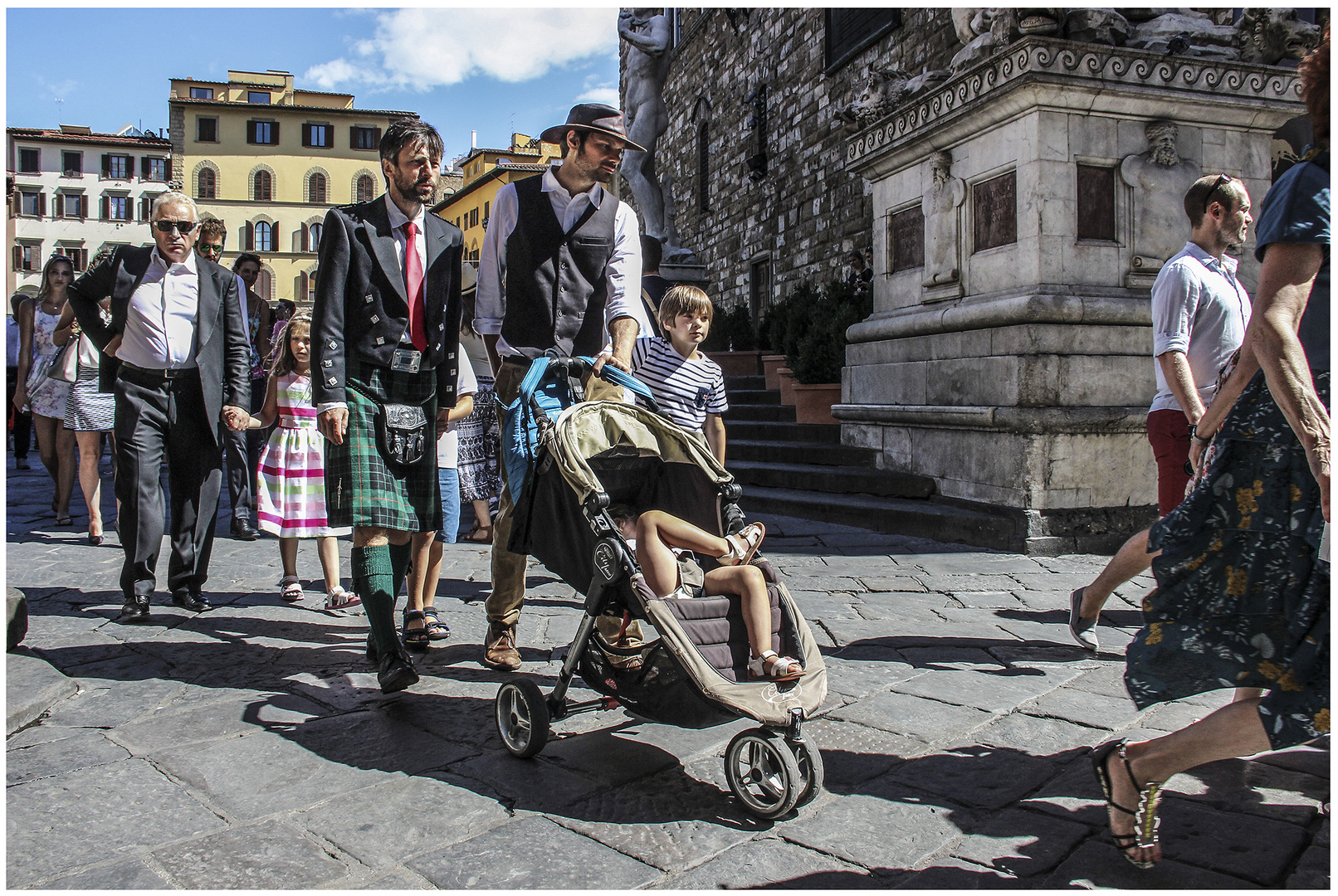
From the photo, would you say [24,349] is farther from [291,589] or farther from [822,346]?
[822,346]

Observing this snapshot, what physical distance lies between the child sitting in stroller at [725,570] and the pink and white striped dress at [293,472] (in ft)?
8.20

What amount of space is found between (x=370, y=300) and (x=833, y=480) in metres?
5.31

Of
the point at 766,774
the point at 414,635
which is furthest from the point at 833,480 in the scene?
the point at 766,774

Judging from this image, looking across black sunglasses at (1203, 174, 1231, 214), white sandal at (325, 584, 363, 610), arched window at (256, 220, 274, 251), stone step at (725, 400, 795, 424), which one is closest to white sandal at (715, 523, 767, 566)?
black sunglasses at (1203, 174, 1231, 214)

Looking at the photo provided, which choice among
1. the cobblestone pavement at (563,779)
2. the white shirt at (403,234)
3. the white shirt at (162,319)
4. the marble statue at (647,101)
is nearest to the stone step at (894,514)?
the cobblestone pavement at (563,779)

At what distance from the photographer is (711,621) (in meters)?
2.75

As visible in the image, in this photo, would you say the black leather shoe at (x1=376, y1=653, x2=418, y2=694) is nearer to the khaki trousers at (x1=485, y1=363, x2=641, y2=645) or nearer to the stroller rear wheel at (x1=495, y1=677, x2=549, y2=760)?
the khaki trousers at (x1=485, y1=363, x2=641, y2=645)

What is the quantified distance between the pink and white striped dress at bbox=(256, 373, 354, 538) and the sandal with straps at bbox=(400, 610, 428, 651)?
1029 millimetres

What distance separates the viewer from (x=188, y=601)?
192 inches

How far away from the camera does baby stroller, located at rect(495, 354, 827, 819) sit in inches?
100.0

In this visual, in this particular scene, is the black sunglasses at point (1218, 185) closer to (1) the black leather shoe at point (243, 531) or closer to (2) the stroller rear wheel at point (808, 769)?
(2) the stroller rear wheel at point (808, 769)

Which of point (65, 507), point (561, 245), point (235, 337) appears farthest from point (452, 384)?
point (65, 507)

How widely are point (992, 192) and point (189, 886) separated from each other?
6.48 meters

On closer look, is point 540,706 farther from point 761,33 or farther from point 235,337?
point 761,33
